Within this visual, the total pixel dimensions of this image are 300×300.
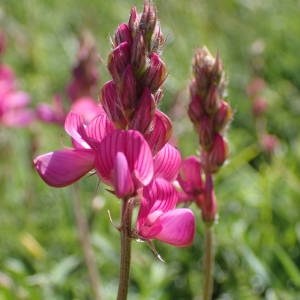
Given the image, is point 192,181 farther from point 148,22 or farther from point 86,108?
point 86,108

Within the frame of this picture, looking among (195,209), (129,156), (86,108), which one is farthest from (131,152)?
(195,209)

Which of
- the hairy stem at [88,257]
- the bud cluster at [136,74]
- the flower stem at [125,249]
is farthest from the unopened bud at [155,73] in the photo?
the hairy stem at [88,257]

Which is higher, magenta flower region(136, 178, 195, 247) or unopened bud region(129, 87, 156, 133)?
unopened bud region(129, 87, 156, 133)

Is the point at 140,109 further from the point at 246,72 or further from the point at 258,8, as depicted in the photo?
the point at 258,8

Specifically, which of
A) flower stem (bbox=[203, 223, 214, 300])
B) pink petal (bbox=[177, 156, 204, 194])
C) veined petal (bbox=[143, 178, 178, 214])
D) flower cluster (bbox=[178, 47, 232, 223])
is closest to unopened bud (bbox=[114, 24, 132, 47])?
veined petal (bbox=[143, 178, 178, 214])

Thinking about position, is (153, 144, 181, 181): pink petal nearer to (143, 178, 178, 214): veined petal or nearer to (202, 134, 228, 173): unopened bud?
(143, 178, 178, 214): veined petal

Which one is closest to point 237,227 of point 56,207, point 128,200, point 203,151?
point 56,207
